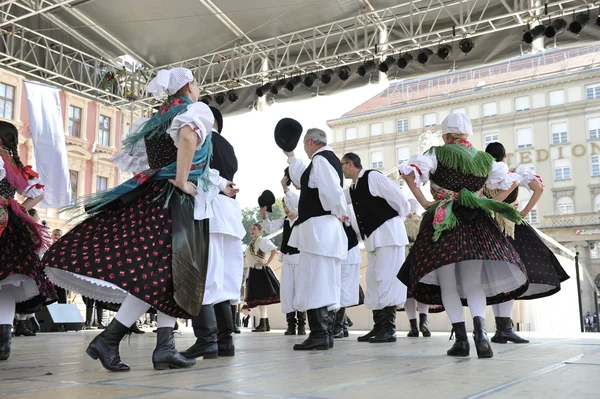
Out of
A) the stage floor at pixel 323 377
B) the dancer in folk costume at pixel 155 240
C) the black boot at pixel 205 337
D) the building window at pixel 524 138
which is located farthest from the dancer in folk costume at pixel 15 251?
the building window at pixel 524 138

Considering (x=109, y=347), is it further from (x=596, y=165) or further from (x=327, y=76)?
(x=596, y=165)

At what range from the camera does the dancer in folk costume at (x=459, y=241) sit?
3.03 meters

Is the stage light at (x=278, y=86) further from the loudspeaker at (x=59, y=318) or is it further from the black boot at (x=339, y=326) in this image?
the black boot at (x=339, y=326)

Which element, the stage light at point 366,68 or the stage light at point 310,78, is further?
the stage light at point 310,78

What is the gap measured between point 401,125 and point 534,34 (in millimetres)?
35260

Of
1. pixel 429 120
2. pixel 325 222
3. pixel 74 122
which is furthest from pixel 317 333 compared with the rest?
pixel 429 120

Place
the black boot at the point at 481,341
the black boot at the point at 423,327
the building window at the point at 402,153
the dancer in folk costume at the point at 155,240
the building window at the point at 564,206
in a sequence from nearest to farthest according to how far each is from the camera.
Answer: the dancer in folk costume at the point at 155,240 → the black boot at the point at 481,341 → the black boot at the point at 423,327 → the building window at the point at 564,206 → the building window at the point at 402,153

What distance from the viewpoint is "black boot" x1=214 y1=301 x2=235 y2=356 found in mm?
3412

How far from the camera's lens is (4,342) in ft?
11.1

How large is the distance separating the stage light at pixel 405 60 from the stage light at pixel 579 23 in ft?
7.41

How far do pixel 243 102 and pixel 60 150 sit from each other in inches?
200

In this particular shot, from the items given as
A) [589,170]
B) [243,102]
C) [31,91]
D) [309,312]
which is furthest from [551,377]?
[589,170]

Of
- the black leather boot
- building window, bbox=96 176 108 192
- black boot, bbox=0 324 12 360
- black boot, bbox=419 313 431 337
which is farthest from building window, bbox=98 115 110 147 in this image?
black boot, bbox=0 324 12 360

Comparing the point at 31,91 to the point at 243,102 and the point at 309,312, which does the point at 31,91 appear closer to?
the point at 243,102
